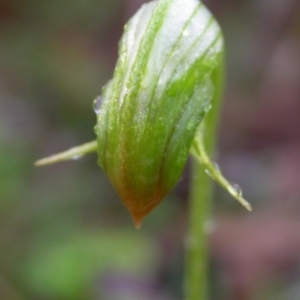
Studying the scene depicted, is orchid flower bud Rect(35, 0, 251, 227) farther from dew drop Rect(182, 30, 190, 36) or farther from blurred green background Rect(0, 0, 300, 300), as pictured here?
blurred green background Rect(0, 0, 300, 300)

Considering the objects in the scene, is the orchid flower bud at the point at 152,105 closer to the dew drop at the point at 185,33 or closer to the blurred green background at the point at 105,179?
the dew drop at the point at 185,33

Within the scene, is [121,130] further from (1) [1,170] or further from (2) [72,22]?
(2) [72,22]

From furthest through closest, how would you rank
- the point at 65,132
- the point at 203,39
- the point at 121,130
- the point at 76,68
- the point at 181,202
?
the point at 76,68 → the point at 65,132 → the point at 181,202 → the point at 203,39 → the point at 121,130

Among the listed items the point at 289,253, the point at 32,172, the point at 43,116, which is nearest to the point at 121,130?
the point at 289,253

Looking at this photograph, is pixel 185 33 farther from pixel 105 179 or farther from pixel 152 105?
pixel 105 179

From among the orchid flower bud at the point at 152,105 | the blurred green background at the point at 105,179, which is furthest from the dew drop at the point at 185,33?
the blurred green background at the point at 105,179
